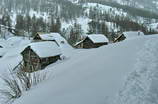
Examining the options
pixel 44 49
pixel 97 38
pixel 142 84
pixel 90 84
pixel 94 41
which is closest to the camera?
pixel 142 84

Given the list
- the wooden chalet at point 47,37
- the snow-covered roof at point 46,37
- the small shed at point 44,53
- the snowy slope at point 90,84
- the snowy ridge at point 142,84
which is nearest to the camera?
the snowy ridge at point 142,84

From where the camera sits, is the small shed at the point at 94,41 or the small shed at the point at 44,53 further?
the small shed at the point at 94,41

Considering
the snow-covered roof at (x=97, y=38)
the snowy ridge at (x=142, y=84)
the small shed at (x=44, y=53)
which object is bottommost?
the small shed at (x=44, y=53)

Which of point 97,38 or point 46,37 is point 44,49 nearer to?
point 97,38

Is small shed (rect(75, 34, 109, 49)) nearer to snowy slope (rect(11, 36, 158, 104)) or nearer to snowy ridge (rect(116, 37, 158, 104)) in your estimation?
snowy slope (rect(11, 36, 158, 104))

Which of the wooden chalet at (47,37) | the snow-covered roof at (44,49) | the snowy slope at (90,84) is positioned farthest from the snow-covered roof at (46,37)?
the snowy slope at (90,84)

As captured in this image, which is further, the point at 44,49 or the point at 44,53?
the point at 44,49

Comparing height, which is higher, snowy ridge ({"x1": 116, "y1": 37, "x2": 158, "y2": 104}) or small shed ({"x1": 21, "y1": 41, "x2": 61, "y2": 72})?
snowy ridge ({"x1": 116, "y1": 37, "x2": 158, "y2": 104})

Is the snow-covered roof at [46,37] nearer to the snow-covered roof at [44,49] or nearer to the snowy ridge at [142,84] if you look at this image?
the snow-covered roof at [44,49]

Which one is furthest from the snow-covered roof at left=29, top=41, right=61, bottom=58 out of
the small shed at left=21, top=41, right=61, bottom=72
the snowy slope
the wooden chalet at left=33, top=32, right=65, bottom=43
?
the snowy slope

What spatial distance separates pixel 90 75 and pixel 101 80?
946 millimetres

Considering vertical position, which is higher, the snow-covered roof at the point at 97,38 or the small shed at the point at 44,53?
the snow-covered roof at the point at 97,38

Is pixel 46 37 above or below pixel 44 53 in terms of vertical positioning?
above

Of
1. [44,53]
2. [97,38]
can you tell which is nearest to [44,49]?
[44,53]
